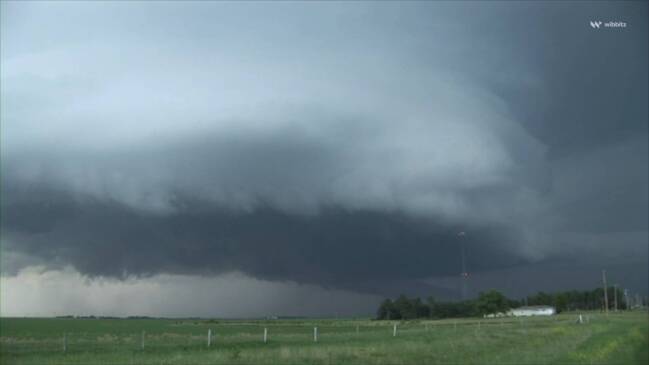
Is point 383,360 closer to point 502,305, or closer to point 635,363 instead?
point 635,363

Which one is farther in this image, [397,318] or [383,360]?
[397,318]

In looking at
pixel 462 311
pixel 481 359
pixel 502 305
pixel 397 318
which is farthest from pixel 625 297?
pixel 481 359

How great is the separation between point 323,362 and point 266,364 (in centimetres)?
253

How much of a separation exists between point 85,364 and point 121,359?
8.19ft

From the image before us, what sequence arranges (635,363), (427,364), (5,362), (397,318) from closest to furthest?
1. (635,363)
2. (427,364)
3. (5,362)
4. (397,318)

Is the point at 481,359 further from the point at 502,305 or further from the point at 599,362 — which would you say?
the point at 502,305

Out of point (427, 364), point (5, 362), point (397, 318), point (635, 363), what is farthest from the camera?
point (397, 318)

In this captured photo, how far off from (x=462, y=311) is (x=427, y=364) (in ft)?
536

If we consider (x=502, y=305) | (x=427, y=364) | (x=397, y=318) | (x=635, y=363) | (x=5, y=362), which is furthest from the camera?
(x=502, y=305)

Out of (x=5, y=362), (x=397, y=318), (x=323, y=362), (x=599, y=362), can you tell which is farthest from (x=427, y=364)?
(x=397, y=318)

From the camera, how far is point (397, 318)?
567ft

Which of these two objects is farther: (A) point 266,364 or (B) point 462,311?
(B) point 462,311

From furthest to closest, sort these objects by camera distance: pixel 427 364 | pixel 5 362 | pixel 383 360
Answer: pixel 5 362
pixel 383 360
pixel 427 364

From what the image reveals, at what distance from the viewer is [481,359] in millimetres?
27391
